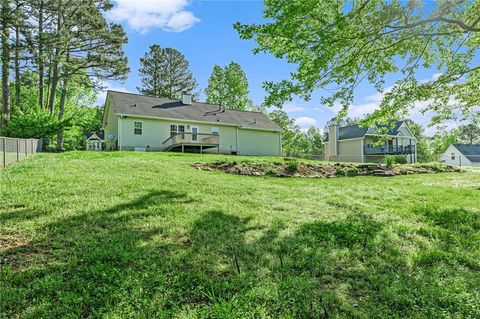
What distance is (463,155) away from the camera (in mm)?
45531

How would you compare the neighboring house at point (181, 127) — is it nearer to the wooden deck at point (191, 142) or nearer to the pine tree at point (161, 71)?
the wooden deck at point (191, 142)

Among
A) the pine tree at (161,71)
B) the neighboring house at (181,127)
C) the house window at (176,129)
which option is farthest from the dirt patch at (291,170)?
the pine tree at (161,71)

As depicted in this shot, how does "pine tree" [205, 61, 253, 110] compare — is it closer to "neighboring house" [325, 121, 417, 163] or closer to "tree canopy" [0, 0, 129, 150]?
"neighboring house" [325, 121, 417, 163]

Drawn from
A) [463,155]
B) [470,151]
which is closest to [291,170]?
[463,155]

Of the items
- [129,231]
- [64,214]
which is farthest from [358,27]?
[64,214]

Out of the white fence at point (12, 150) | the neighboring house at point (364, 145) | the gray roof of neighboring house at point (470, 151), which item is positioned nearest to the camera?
the white fence at point (12, 150)

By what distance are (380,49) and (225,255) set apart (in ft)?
20.5

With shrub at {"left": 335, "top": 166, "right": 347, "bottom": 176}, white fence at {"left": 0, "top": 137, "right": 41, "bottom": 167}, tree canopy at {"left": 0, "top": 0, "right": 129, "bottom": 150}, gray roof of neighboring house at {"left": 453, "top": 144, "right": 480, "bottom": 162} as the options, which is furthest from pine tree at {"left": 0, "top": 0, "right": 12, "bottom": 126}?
gray roof of neighboring house at {"left": 453, "top": 144, "right": 480, "bottom": 162}

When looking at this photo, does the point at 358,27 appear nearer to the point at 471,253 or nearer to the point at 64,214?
the point at 471,253

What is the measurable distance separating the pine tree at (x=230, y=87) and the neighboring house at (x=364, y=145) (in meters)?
12.3

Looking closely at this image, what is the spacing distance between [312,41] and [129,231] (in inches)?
196

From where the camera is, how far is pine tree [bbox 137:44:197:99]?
4131 cm

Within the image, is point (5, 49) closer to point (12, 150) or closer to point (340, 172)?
Answer: point (12, 150)

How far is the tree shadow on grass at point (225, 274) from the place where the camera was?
2.62 meters
